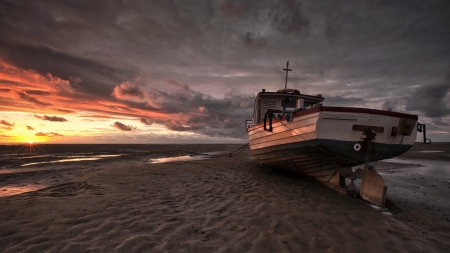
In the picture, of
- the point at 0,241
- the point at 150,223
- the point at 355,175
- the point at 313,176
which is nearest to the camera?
the point at 0,241

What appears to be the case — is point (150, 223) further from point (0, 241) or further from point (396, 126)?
point (396, 126)

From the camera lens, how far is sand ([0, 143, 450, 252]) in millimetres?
3342

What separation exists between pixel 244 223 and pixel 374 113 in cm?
480

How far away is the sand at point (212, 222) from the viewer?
3342mm

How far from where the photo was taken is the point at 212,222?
167 inches

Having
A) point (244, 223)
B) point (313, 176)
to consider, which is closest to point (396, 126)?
point (313, 176)

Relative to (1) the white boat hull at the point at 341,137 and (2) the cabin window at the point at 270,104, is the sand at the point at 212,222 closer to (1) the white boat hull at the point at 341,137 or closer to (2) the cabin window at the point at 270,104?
(1) the white boat hull at the point at 341,137

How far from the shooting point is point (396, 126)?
6055mm

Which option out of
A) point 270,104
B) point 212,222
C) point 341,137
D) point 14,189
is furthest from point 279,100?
point 14,189

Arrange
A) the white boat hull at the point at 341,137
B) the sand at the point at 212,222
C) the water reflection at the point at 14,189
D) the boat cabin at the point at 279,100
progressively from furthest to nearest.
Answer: the boat cabin at the point at 279,100 → the water reflection at the point at 14,189 → the white boat hull at the point at 341,137 → the sand at the point at 212,222

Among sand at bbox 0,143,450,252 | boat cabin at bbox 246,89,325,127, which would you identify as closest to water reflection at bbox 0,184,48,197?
sand at bbox 0,143,450,252

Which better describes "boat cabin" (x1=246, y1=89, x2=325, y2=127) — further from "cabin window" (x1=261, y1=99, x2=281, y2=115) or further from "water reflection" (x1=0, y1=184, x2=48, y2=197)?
"water reflection" (x1=0, y1=184, x2=48, y2=197)

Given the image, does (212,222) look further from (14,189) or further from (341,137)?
(14,189)

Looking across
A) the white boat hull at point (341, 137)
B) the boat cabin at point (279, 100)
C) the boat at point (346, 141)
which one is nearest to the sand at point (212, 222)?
the boat at point (346, 141)
